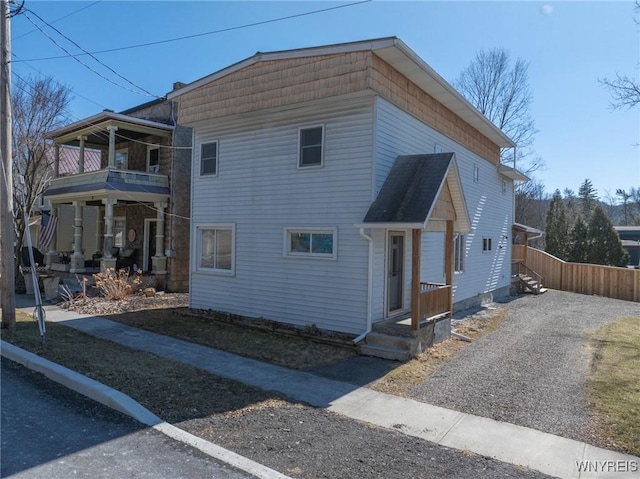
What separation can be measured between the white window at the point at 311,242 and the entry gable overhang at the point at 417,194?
47.7 inches

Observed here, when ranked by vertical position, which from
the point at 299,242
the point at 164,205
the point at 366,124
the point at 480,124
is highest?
the point at 480,124

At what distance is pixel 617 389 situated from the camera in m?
6.79

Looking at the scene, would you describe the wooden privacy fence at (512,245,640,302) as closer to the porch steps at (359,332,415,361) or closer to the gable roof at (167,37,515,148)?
the gable roof at (167,37,515,148)

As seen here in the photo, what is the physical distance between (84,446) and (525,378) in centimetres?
667

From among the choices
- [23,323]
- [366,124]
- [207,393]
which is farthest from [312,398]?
[23,323]

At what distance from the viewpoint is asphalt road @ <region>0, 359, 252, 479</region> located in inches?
157

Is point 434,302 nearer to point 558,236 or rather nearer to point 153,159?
point 153,159

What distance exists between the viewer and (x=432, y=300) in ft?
32.8

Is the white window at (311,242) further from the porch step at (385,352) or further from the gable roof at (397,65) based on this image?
the gable roof at (397,65)

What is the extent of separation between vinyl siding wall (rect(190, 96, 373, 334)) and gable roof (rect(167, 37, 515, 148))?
1090 mm

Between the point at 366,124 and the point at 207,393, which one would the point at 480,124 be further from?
the point at 207,393

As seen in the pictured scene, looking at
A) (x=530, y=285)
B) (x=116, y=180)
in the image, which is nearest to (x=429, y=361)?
(x=116, y=180)

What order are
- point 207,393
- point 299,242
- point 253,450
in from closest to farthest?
point 253,450, point 207,393, point 299,242

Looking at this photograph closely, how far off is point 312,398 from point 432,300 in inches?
184
